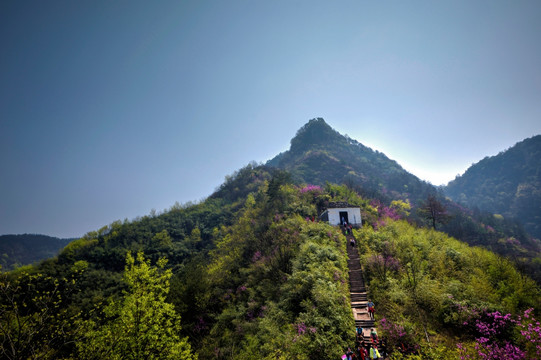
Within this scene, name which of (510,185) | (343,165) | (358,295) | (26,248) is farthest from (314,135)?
(26,248)

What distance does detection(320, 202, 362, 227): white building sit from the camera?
99.2 feet

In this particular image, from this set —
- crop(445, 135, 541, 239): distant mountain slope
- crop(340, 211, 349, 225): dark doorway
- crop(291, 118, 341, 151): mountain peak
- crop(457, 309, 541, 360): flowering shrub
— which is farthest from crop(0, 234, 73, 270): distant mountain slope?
crop(445, 135, 541, 239): distant mountain slope

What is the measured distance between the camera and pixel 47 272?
39.2 m

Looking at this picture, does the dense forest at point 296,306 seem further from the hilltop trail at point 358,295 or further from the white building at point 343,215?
the white building at point 343,215

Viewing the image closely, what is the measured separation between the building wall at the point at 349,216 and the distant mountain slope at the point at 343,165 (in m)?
44.6

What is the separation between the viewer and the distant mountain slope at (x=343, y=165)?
9812 centimetres

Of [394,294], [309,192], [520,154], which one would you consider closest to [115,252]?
[309,192]

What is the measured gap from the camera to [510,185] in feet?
389

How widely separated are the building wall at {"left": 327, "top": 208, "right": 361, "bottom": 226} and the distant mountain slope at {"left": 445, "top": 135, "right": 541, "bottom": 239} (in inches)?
4706

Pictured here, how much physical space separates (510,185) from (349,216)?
5856 inches

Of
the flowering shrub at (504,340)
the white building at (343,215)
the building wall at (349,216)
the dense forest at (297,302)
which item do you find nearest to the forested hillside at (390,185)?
the building wall at (349,216)

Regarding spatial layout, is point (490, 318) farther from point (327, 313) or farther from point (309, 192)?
point (309, 192)

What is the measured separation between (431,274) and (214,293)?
1901cm

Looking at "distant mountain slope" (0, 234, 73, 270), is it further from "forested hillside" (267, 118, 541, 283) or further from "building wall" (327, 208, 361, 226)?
"building wall" (327, 208, 361, 226)
